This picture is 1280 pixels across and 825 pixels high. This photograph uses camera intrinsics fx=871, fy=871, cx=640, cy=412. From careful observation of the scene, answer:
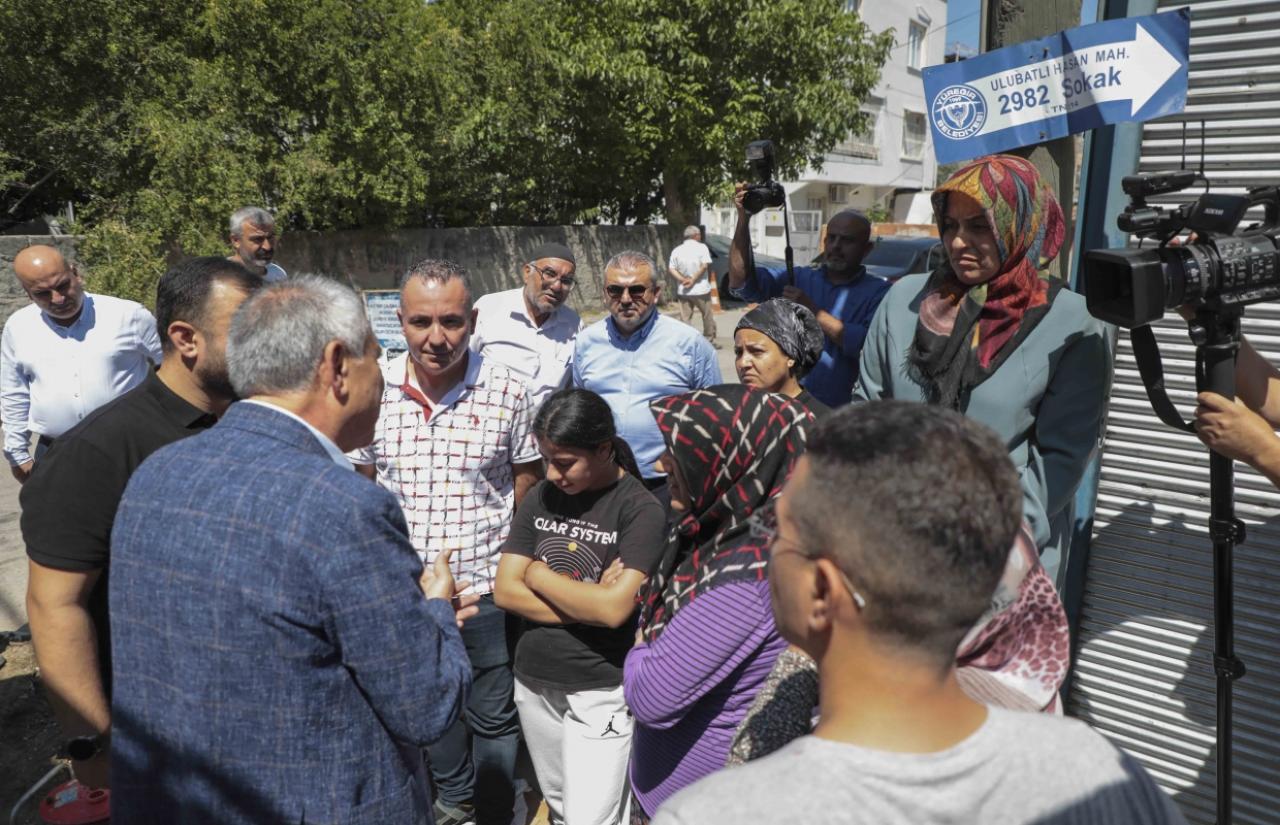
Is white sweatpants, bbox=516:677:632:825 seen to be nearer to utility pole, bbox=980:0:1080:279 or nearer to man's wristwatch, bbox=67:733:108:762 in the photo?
man's wristwatch, bbox=67:733:108:762

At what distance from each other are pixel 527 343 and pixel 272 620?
3.00 m

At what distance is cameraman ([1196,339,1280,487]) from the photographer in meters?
1.99

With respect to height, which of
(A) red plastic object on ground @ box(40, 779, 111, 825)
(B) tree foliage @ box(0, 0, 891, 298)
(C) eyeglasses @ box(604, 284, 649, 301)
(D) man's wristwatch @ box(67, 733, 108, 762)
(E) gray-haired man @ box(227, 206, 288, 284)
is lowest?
(A) red plastic object on ground @ box(40, 779, 111, 825)

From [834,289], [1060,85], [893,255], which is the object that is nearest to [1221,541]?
[1060,85]

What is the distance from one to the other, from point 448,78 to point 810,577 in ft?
42.3

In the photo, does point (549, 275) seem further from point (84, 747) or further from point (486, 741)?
point (84, 747)

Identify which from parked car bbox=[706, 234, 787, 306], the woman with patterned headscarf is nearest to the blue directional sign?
the woman with patterned headscarf

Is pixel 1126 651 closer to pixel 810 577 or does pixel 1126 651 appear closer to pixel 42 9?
pixel 810 577

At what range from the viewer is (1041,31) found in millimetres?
2795

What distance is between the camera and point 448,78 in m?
12.6

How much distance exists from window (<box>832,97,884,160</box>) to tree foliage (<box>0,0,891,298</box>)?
13417 millimetres

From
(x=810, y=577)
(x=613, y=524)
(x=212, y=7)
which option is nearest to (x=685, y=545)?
(x=613, y=524)

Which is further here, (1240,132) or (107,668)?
(1240,132)

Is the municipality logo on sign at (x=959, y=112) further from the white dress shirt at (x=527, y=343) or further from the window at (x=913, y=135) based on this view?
the window at (x=913, y=135)
